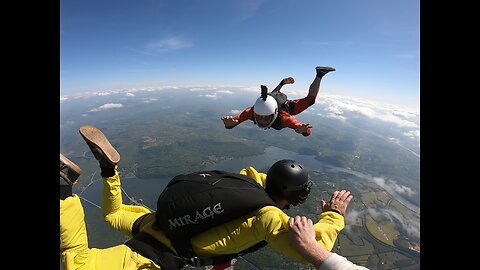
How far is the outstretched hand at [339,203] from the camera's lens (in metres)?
2.08

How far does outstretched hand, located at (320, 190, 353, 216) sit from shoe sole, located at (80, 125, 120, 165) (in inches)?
82.7

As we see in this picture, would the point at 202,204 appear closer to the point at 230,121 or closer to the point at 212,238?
the point at 212,238

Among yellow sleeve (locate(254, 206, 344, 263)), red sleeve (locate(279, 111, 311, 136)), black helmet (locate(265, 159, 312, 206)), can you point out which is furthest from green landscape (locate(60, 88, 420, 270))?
yellow sleeve (locate(254, 206, 344, 263))

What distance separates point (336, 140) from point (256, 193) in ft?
385

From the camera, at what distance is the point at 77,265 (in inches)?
74.4

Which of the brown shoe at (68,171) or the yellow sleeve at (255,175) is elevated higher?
the brown shoe at (68,171)

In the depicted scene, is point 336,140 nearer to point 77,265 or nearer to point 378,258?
point 378,258

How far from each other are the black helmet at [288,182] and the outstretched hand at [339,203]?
242 mm

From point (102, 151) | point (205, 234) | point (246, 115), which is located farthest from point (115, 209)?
point (246, 115)

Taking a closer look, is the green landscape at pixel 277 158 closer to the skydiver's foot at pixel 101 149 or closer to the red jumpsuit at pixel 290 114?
the red jumpsuit at pixel 290 114

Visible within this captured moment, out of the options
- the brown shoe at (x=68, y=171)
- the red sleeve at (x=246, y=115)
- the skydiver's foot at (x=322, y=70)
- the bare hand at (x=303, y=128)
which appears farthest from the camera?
the red sleeve at (x=246, y=115)

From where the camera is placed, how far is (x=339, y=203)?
6.95 ft

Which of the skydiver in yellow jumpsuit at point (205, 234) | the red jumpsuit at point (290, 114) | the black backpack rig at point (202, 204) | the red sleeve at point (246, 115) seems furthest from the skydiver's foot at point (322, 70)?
the black backpack rig at point (202, 204)
